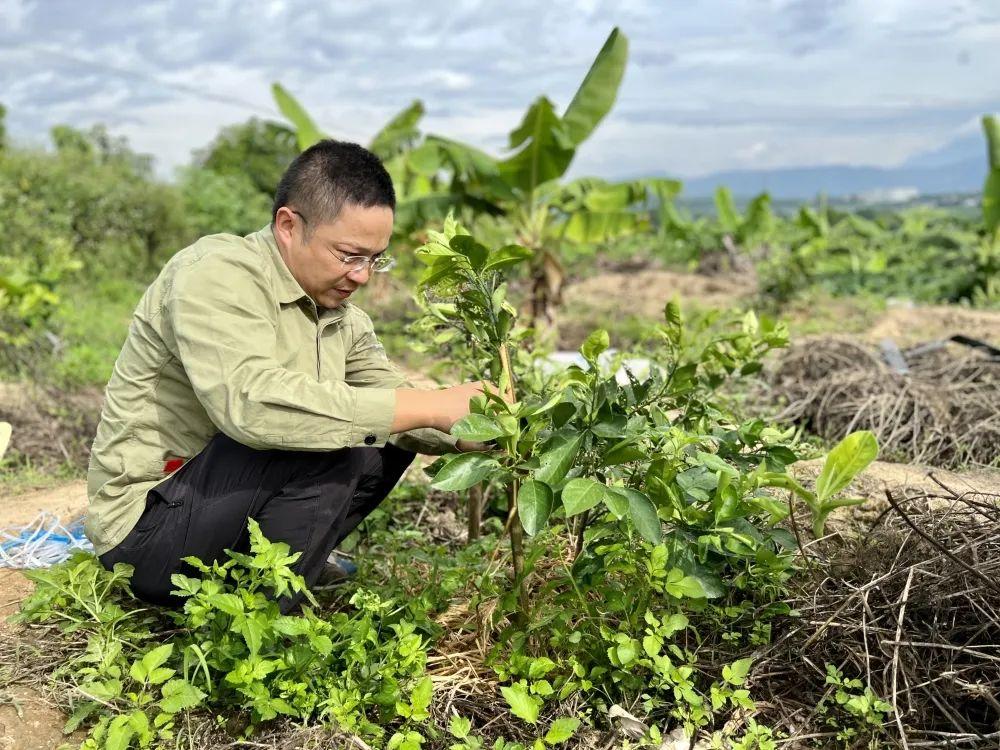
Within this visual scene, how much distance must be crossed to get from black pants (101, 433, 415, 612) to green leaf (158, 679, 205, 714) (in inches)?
15.3

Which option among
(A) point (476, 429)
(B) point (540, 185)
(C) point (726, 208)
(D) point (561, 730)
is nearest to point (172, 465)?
(A) point (476, 429)

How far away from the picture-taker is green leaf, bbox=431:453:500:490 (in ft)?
5.66

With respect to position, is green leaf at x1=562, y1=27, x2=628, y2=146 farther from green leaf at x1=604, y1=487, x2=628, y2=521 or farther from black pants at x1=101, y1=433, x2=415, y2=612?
green leaf at x1=604, y1=487, x2=628, y2=521

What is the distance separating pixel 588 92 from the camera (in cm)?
634

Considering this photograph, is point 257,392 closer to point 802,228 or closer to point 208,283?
point 208,283

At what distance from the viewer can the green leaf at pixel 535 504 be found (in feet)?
5.51

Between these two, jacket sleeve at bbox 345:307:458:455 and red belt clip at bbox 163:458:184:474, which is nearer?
red belt clip at bbox 163:458:184:474

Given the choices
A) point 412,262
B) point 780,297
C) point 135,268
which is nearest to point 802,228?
point 780,297

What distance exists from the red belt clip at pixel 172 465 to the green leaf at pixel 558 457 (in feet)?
3.64

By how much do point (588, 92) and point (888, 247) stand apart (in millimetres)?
7538

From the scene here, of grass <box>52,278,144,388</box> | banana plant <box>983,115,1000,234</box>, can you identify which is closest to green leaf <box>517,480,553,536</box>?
grass <box>52,278,144,388</box>

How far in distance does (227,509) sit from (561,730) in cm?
101

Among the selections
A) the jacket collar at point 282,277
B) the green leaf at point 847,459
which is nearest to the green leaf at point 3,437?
the jacket collar at point 282,277

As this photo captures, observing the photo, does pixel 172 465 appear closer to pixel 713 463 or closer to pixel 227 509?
pixel 227 509
